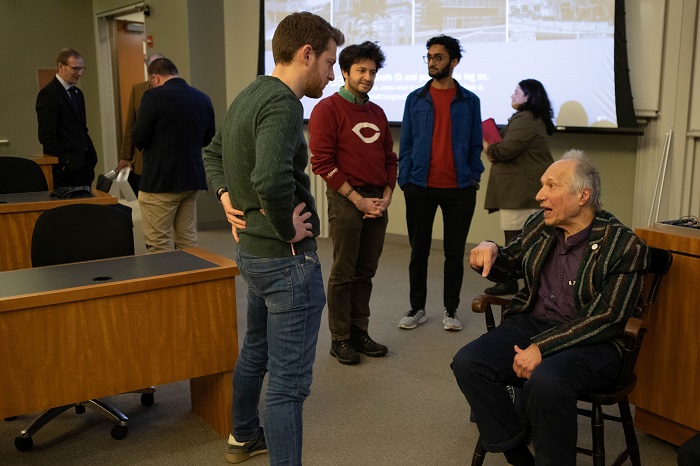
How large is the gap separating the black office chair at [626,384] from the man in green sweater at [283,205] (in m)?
0.71

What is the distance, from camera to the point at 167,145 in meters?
4.57

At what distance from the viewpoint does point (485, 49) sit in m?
5.70

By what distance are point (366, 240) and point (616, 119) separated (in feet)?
7.42

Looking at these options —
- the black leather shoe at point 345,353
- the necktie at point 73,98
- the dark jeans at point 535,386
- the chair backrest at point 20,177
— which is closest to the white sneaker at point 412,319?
the black leather shoe at point 345,353

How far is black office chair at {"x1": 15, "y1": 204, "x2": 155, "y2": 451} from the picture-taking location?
2951 mm

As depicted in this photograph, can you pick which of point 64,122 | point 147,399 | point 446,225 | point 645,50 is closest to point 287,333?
point 147,399

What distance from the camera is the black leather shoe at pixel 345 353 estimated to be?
→ 3.68 meters

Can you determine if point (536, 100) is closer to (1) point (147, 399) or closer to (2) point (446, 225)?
(2) point (446, 225)

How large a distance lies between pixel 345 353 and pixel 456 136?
4.48 feet

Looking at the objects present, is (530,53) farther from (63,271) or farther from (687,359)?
(63,271)

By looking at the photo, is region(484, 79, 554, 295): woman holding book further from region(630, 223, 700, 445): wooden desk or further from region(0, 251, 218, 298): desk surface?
region(0, 251, 218, 298): desk surface

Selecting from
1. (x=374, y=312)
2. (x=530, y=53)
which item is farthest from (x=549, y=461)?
(x=530, y=53)

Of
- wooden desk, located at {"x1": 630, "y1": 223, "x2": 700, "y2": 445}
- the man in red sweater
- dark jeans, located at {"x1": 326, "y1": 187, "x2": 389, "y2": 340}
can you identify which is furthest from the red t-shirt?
wooden desk, located at {"x1": 630, "y1": 223, "x2": 700, "y2": 445}

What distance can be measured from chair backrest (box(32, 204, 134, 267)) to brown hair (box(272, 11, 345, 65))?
1418mm
